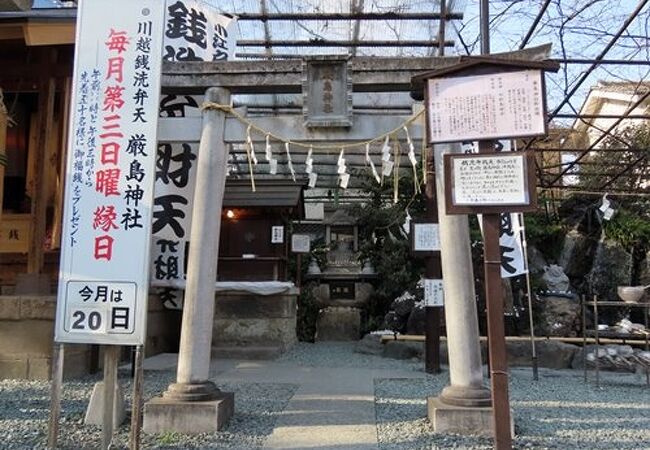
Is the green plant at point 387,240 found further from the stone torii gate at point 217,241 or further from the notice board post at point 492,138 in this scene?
the notice board post at point 492,138

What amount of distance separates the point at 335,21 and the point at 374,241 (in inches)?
→ 277

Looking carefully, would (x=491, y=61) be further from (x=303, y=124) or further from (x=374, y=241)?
(x=374, y=241)

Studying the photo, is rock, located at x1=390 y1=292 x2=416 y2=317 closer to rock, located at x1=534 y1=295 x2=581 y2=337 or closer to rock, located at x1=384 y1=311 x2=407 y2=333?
rock, located at x1=384 y1=311 x2=407 y2=333

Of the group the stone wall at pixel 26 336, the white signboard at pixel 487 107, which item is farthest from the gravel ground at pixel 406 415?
the white signboard at pixel 487 107

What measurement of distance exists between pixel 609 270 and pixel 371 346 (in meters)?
8.29

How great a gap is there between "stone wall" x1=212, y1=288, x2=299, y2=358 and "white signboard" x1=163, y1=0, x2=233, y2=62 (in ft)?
18.5

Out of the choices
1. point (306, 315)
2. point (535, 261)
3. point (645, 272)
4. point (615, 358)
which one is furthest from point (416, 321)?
point (645, 272)

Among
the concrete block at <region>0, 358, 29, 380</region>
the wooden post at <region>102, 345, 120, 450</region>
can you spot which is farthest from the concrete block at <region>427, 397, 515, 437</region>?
the concrete block at <region>0, 358, 29, 380</region>

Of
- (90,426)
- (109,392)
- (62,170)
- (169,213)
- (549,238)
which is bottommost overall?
(90,426)

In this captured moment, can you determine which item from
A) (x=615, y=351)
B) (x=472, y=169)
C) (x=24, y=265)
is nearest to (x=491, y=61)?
(x=472, y=169)

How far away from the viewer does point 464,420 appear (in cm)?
571

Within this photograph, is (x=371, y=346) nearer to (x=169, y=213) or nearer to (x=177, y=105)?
(x=169, y=213)

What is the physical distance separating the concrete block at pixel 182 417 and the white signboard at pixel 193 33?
16.6ft

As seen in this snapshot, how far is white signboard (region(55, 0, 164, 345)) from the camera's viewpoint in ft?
17.1
